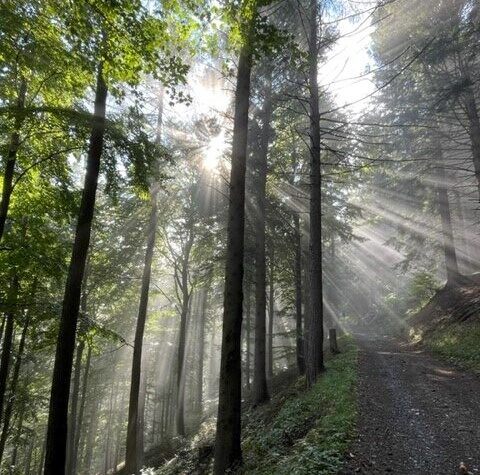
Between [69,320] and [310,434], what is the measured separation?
18.0 ft

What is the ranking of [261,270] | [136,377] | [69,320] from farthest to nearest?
1. [261,270]
2. [136,377]
3. [69,320]

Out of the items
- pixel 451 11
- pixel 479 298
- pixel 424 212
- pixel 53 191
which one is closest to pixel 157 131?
pixel 53 191

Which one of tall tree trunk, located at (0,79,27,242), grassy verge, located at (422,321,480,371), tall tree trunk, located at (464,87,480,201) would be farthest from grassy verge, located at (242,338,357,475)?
tall tree trunk, located at (464,87,480,201)

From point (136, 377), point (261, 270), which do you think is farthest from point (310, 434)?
point (136, 377)

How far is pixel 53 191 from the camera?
9977 millimetres

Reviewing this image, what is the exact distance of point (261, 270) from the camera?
48.9 feet

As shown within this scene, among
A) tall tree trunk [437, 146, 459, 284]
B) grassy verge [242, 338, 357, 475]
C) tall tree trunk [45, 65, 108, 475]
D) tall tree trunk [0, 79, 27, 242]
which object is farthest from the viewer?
tall tree trunk [437, 146, 459, 284]

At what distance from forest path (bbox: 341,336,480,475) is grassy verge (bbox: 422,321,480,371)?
1.13 metres

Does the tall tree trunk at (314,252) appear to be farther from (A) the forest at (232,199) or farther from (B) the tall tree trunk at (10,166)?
(B) the tall tree trunk at (10,166)

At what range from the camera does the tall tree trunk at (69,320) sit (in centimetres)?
778

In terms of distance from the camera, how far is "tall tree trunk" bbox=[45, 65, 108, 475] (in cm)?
778

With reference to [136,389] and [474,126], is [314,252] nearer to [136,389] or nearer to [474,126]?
[136,389]

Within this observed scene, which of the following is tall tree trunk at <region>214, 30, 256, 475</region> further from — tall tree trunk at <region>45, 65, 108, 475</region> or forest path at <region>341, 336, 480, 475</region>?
tall tree trunk at <region>45, 65, 108, 475</region>

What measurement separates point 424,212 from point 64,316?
81.0 feet
